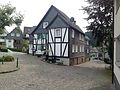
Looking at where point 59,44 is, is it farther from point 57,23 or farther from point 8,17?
point 8,17

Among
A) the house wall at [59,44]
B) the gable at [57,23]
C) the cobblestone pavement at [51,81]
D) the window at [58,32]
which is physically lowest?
the cobblestone pavement at [51,81]

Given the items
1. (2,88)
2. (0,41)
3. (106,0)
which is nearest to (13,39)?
(0,41)

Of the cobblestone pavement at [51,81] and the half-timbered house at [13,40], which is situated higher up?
the half-timbered house at [13,40]

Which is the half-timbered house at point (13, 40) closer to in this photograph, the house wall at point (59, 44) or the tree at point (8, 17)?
the house wall at point (59, 44)

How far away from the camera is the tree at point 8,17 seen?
27.8 meters

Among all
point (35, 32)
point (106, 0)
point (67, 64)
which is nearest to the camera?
point (106, 0)

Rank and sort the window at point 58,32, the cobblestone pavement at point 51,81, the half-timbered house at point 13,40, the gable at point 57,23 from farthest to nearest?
the half-timbered house at point 13,40 → the window at point 58,32 → the gable at point 57,23 → the cobblestone pavement at point 51,81

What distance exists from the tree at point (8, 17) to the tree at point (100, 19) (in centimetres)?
879

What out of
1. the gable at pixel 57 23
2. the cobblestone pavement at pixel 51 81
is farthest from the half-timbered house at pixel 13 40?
the cobblestone pavement at pixel 51 81

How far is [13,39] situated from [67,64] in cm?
5318

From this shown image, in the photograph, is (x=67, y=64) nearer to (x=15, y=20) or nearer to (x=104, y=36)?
(x=104, y=36)

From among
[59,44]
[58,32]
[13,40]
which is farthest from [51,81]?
[13,40]

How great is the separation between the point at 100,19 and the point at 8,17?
36.5ft

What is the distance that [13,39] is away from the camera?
86.7 metres
